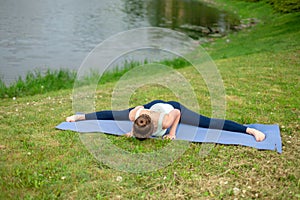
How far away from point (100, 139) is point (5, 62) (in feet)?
26.9

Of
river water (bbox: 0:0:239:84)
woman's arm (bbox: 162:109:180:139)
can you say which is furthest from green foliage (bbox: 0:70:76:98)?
woman's arm (bbox: 162:109:180:139)

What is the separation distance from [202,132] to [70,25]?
1483cm

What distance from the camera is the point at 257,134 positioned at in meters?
5.20

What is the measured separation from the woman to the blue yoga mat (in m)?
0.07

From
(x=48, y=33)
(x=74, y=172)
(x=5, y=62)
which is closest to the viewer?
(x=74, y=172)

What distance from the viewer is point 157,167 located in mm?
4453

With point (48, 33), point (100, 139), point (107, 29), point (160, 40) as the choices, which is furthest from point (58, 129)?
point (107, 29)

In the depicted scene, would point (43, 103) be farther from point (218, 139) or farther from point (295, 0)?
point (295, 0)

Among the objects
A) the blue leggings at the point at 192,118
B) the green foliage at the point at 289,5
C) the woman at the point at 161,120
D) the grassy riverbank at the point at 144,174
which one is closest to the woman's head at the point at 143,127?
the woman at the point at 161,120

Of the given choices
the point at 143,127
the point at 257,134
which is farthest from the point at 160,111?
the point at 257,134

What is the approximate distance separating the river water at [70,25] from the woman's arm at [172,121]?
6411mm

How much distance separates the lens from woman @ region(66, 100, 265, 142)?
4.92 meters

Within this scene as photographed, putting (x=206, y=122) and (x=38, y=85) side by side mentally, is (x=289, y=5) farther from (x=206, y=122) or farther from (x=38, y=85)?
(x=206, y=122)

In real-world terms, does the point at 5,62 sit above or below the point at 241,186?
below
